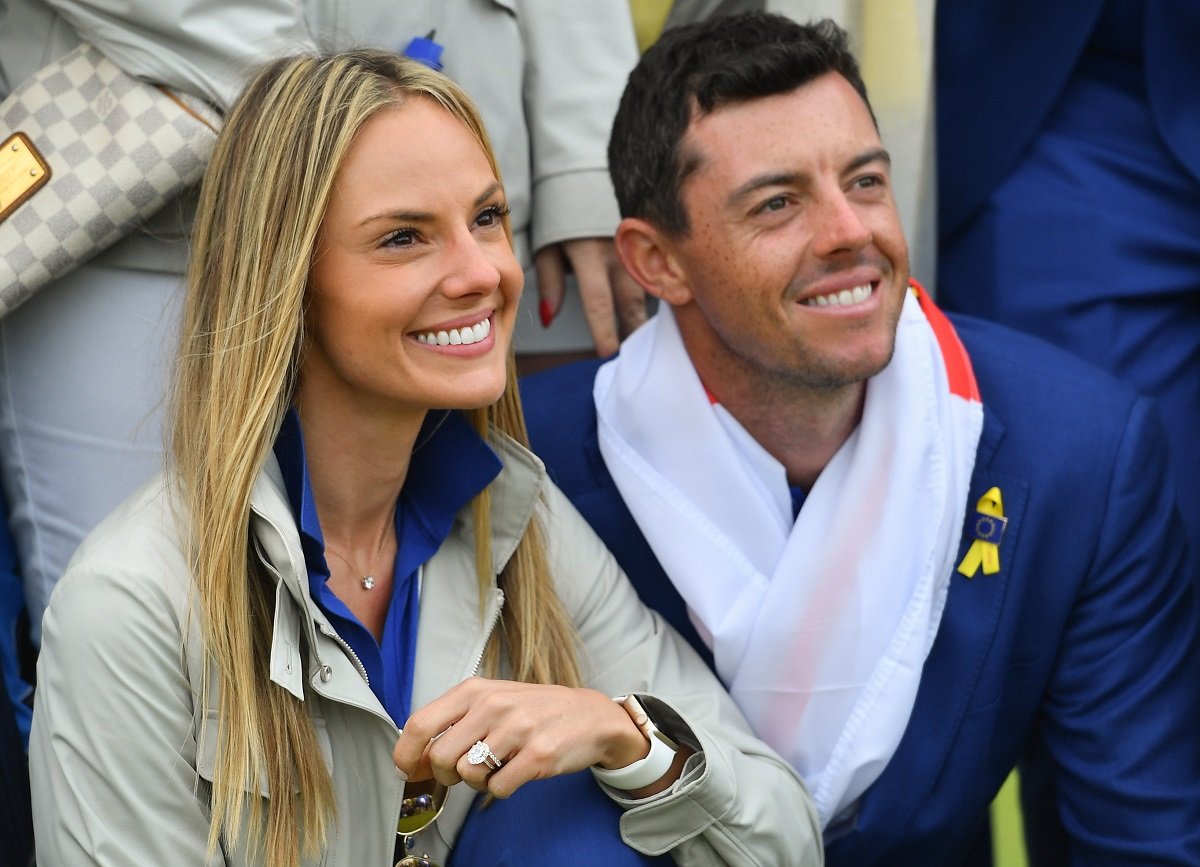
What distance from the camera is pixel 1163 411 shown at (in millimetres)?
3021

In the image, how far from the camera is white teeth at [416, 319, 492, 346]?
225cm

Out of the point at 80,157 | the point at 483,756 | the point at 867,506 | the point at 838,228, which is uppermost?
the point at 80,157

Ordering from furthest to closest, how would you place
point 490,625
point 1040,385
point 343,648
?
point 1040,385 < point 490,625 < point 343,648

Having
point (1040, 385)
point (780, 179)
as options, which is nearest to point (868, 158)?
point (780, 179)

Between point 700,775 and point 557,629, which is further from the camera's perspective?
point 557,629

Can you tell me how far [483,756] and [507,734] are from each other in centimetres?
5

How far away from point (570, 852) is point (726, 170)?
1.14 meters

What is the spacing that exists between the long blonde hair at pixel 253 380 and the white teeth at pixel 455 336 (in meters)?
0.16

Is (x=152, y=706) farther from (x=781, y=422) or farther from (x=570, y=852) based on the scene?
(x=781, y=422)

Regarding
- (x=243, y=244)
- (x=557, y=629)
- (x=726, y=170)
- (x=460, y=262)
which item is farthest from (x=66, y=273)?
(x=726, y=170)

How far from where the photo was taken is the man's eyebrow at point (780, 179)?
8.90 feet

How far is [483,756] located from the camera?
203cm

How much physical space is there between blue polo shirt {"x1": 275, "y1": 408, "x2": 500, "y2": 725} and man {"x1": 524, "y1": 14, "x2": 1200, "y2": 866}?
0.44 m

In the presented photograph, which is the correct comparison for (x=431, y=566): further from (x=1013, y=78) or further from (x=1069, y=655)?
(x=1013, y=78)
